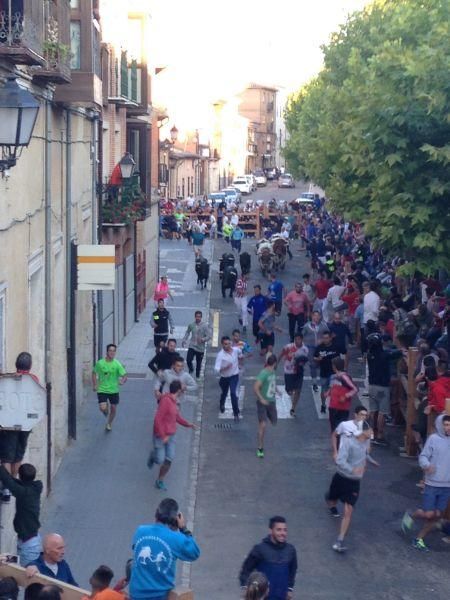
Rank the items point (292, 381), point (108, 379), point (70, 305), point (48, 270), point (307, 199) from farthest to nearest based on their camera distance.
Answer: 1. point (307, 199)
2. point (292, 381)
3. point (108, 379)
4. point (70, 305)
5. point (48, 270)

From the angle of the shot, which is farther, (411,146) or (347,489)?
(411,146)

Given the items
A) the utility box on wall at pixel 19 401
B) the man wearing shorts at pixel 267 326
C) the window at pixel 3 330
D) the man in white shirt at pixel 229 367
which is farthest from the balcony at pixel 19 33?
the man wearing shorts at pixel 267 326

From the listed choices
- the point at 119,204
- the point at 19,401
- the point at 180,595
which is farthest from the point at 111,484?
the point at 119,204

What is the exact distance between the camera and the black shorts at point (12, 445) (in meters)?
10.3

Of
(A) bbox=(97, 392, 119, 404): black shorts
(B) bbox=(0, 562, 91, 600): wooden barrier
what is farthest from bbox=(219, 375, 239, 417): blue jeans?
(B) bbox=(0, 562, 91, 600): wooden barrier

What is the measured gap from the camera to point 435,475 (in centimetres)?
1230

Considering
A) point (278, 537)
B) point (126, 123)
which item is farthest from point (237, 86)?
point (278, 537)

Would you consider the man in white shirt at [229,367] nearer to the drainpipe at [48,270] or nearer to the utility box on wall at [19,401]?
the drainpipe at [48,270]

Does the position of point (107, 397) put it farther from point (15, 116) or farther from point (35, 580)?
point (35, 580)

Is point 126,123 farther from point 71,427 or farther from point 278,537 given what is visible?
point 278,537

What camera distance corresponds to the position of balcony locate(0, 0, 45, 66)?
34.3 ft

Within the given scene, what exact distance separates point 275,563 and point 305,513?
4.97 meters

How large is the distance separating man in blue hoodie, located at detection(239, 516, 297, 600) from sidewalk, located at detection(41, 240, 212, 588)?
9.80 feet

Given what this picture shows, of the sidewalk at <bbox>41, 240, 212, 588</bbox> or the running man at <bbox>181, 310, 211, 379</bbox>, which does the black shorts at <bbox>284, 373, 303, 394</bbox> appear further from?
the running man at <bbox>181, 310, 211, 379</bbox>
